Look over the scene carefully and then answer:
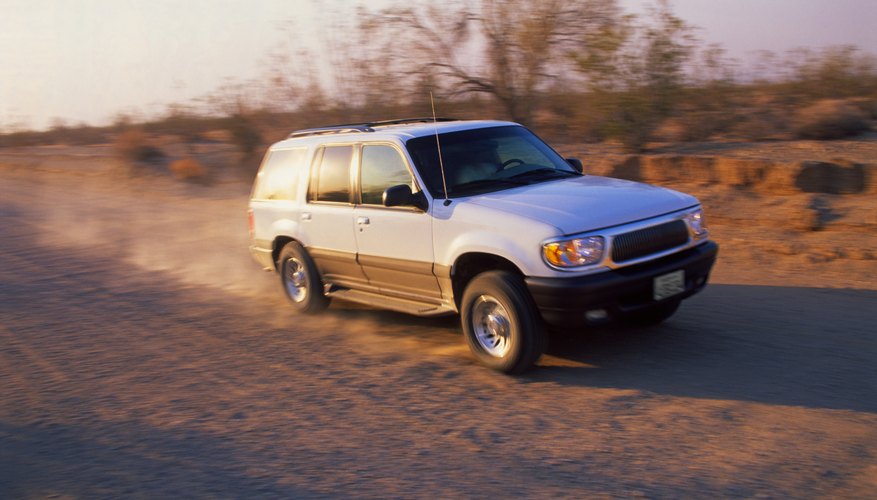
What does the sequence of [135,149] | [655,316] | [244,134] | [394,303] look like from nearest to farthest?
[655,316] < [394,303] < [244,134] < [135,149]

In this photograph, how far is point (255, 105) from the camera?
22188mm

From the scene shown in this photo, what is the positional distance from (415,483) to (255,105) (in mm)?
19341

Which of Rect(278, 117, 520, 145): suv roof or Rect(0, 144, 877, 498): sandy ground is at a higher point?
Rect(278, 117, 520, 145): suv roof

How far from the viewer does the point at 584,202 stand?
19.0 feet

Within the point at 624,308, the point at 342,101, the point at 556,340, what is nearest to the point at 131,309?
the point at 556,340

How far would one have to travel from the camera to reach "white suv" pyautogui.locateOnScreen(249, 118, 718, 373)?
5.51 meters

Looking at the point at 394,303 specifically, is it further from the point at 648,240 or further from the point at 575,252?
the point at 648,240

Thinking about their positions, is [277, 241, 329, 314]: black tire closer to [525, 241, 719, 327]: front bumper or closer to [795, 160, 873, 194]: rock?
[525, 241, 719, 327]: front bumper

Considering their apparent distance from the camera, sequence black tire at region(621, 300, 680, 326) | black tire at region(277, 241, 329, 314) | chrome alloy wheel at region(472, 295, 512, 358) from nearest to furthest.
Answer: chrome alloy wheel at region(472, 295, 512, 358) → black tire at region(621, 300, 680, 326) → black tire at region(277, 241, 329, 314)

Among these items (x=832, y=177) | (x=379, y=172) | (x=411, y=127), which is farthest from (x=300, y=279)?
(x=832, y=177)

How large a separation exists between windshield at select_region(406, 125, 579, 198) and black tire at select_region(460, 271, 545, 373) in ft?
2.90

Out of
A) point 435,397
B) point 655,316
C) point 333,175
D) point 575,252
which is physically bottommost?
point 435,397

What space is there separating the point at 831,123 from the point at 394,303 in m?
10.6

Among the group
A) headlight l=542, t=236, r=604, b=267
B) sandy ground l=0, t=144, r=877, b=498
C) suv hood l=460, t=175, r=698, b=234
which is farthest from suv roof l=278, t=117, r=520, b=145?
headlight l=542, t=236, r=604, b=267
